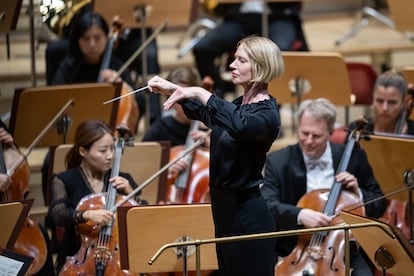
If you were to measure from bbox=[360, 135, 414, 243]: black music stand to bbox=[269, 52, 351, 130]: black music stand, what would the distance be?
2.70 ft

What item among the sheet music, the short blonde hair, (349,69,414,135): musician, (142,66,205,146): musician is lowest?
the sheet music

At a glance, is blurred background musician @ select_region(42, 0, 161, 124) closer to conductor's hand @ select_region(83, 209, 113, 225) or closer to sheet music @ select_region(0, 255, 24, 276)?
conductor's hand @ select_region(83, 209, 113, 225)

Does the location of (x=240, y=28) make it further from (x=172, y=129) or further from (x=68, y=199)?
(x=68, y=199)

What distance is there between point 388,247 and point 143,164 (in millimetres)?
1416

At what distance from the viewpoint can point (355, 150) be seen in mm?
4484

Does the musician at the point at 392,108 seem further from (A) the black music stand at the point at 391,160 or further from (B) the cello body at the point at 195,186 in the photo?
(B) the cello body at the point at 195,186

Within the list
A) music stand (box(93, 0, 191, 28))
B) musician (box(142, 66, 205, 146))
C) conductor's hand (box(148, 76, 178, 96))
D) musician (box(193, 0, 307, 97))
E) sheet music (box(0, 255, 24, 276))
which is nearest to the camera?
conductor's hand (box(148, 76, 178, 96))

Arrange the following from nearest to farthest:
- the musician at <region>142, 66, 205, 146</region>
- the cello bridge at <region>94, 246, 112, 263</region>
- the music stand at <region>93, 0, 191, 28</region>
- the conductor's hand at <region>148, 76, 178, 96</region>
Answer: the conductor's hand at <region>148, 76, 178, 96</region> < the cello bridge at <region>94, 246, 112, 263</region> < the musician at <region>142, 66, 205, 146</region> < the music stand at <region>93, 0, 191, 28</region>

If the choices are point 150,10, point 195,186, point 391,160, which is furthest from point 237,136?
point 150,10

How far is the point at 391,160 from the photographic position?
4441 millimetres

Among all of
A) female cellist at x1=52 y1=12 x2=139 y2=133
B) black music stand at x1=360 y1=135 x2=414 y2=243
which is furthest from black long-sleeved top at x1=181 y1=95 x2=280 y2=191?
female cellist at x1=52 y1=12 x2=139 y2=133

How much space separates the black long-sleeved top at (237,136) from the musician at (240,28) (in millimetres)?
3113

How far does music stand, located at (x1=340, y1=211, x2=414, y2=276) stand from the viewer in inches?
139

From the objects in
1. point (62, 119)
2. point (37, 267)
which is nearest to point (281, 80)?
point (62, 119)
